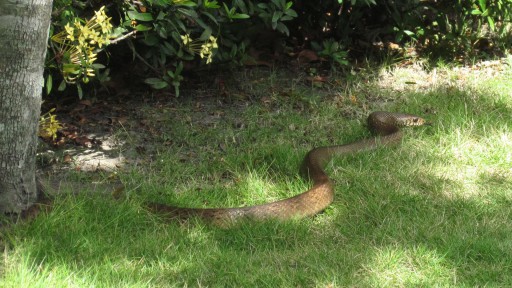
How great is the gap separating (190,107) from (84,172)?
1350mm

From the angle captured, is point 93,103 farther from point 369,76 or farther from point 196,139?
point 369,76

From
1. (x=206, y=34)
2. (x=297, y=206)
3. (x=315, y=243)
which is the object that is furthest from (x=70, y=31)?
(x=315, y=243)

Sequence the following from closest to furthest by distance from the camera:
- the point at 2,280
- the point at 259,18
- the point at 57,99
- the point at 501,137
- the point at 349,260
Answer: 1. the point at 2,280
2. the point at 349,260
3. the point at 501,137
4. the point at 57,99
5. the point at 259,18

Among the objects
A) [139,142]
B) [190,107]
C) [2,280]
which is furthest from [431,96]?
[2,280]

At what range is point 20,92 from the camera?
4324 millimetres

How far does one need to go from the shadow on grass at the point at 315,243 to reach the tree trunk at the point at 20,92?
256mm

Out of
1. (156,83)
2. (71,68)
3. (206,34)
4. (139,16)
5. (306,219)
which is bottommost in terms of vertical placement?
(306,219)

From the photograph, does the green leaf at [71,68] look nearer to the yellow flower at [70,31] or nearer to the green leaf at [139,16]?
the yellow flower at [70,31]

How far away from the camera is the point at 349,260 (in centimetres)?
416

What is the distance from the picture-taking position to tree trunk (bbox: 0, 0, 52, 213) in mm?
4223

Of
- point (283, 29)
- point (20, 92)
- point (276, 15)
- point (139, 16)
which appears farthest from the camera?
point (283, 29)

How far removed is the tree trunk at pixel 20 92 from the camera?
4223mm

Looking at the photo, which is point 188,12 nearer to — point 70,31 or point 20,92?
point 70,31

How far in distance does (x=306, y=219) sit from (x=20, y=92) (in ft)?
5.90
